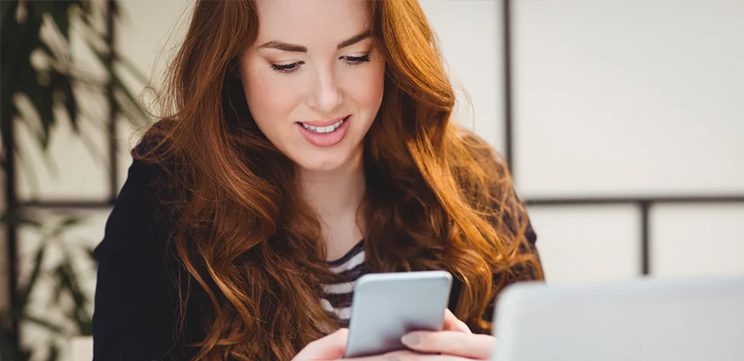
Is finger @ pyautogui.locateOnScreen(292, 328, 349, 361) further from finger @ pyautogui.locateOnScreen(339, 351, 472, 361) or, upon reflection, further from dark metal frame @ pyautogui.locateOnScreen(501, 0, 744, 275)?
dark metal frame @ pyautogui.locateOnScreen(501, 0, 744, 275)

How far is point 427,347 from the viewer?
3.08 feet

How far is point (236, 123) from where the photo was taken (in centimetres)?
140

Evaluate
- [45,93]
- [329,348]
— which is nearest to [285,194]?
[329,348]

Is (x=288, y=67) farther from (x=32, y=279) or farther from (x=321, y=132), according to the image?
(x=32, y=279)

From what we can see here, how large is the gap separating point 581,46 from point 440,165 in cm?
109

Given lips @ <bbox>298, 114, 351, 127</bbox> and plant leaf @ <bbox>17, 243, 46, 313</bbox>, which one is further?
plant leaf @ <bbox>17, 243, 46, 313</bbox>

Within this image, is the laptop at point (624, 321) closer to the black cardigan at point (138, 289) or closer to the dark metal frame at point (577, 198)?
the black cardigan at point (138, 289)

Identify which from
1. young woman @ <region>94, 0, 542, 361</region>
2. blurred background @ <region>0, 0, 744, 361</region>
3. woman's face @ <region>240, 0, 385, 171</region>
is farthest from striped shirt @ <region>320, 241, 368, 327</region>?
blurred background @ <region>0, 0, 744, 361</region>

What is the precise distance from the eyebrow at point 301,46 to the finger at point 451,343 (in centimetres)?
47

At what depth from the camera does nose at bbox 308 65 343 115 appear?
1.23 meters

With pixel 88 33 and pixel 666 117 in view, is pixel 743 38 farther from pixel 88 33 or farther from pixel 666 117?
pixel 88 33

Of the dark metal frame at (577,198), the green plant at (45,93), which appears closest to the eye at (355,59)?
the green plant at (45,93)

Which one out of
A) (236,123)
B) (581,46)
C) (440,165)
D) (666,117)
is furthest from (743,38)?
(236,123)


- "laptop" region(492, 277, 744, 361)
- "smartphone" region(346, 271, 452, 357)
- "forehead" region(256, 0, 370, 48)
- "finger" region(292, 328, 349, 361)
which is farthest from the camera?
"forehead" region(256, 0, 370, 48)
